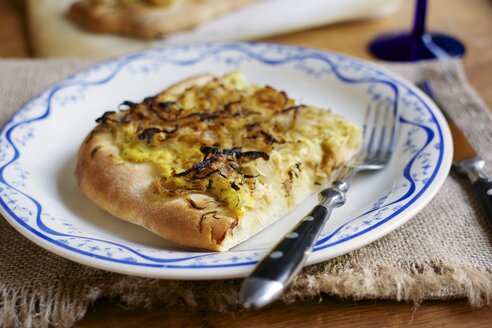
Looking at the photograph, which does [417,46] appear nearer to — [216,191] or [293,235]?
[216,191]

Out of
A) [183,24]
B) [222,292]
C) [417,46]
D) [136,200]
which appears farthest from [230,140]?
[417,46]

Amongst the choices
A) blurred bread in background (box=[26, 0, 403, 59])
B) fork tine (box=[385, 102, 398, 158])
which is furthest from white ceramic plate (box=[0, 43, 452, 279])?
blurred bread in background (box=[26, 0, 403, 59])

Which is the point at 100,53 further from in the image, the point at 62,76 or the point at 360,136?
the point at 360,136

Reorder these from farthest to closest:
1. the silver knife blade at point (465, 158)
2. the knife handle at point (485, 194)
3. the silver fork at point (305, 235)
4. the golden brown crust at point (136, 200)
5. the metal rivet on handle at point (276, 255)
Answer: the silver knife blade at point (465, 158) → the knife handle at point (485, 194) → the golden brown crust at point (136, 200) → the metal rivet on handle at point (276, 255) → the silver fork at point (305, 235)

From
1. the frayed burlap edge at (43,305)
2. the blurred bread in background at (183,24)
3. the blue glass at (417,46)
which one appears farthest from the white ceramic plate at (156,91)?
the blue glass at (417,46)

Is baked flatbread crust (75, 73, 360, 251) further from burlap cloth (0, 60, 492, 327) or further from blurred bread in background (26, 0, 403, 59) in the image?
blurred bread in background (26, 0, 403, 59)

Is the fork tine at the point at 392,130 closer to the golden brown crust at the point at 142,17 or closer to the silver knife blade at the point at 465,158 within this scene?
the silver knife blade at the point at 465,158
